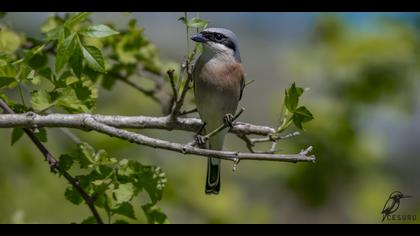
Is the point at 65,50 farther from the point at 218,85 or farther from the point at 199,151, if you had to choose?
the point at 218,85

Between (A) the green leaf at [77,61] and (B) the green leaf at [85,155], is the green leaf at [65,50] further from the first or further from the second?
(B) the green leaf at [85,155]

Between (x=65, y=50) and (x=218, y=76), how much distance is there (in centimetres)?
169

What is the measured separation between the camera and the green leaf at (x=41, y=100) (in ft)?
10.2

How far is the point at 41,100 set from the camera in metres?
3.12

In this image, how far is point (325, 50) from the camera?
603cm

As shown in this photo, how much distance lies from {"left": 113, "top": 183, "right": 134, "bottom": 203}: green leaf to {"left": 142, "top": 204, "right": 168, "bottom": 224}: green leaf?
29 centimetres

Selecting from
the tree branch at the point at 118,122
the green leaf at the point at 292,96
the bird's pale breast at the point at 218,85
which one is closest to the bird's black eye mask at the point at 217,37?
the bird's pale breast at the point at 218,85

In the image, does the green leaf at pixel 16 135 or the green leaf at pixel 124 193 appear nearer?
the green leaf at pixel 124 193

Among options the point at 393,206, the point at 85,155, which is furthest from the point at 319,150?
the point at 85,155

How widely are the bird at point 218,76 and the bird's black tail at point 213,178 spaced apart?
0.74 feet

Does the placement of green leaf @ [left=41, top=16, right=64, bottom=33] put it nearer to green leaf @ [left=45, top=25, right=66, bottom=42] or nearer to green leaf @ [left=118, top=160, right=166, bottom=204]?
green leaf @ [left=45, top=25, right=66, bottom=42]

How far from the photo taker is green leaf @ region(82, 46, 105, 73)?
9.81 ft
